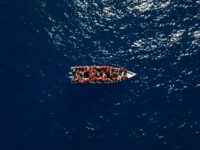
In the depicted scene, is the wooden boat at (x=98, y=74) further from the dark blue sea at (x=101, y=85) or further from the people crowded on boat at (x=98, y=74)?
the dark blue sea at (x=101, y=85)

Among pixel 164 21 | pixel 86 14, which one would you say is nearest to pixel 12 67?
pixel 86 14

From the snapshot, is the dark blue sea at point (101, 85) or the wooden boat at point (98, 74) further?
the wooden boat at point (98, 74)

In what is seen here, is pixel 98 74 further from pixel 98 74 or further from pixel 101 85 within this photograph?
pixel 101 85

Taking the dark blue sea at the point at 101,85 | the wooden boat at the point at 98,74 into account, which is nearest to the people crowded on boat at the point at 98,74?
the wooden boat at the point at 98,74

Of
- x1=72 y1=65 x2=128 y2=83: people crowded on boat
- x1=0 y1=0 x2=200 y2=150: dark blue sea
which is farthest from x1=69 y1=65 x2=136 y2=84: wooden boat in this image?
x1=0 y1=0 x2=200 y2=150: dark blue sea

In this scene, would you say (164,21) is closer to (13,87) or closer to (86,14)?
(86,14)

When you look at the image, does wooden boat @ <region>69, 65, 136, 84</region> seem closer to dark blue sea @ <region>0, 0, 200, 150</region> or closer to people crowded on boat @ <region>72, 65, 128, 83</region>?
people crowded on boat @ <region>72, 65, 128, 83</region>
